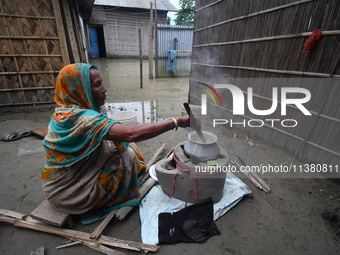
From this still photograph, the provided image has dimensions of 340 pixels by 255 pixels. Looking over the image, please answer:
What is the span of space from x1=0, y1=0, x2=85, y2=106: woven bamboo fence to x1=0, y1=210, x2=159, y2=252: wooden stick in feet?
16.5

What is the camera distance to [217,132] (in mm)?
4742

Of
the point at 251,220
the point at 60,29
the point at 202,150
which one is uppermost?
the point at 60,29

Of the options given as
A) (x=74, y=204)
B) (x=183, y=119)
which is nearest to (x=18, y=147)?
(x=74, y=204)

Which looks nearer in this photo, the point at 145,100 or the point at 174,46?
the point at 145,100

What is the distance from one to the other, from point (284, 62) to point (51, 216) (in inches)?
175

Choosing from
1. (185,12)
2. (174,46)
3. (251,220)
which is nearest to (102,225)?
(251,220)

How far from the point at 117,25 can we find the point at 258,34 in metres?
17.7

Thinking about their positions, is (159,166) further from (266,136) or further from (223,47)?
(223,47)

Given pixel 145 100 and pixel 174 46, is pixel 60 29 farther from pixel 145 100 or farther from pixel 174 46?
pixel 174 46

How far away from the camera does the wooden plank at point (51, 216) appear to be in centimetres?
194

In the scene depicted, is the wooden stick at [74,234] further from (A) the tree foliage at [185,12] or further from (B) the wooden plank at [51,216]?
(A) the tree foliage at [185,12]

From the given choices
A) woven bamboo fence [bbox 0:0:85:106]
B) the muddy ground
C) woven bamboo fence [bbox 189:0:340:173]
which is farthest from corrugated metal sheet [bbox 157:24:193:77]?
the muddy ground

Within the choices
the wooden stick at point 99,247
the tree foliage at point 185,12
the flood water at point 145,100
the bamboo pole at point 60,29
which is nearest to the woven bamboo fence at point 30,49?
the bamboo pole at point 60,29

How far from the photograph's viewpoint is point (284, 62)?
3369mm
